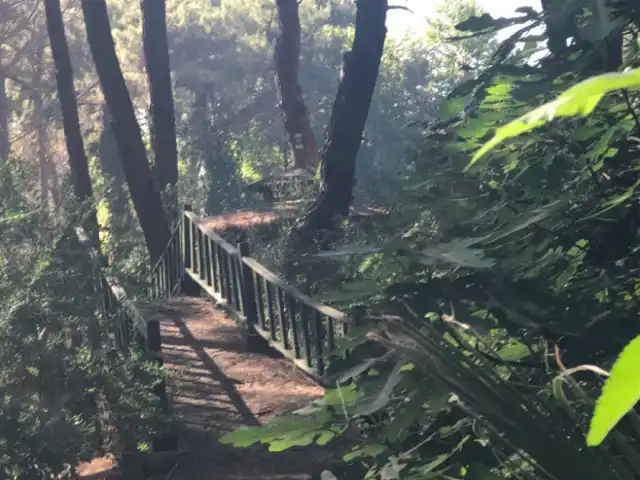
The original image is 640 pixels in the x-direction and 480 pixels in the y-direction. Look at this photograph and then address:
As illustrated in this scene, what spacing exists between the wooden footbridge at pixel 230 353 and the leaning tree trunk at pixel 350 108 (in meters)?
1.40

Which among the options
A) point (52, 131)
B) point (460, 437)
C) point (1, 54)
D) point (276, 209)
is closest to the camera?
point (460, 437)

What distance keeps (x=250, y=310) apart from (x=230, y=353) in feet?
1.54

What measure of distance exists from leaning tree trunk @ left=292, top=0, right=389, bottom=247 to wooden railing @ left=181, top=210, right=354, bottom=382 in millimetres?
1149

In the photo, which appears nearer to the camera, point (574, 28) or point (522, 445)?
point (522, 445)

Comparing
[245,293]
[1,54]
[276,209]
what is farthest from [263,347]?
[1,54]

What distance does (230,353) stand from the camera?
959cm

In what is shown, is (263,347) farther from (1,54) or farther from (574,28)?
(1,54)

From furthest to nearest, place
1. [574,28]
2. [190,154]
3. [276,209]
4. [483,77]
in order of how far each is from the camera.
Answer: [190,154] < [276,209] < [483,77] < [574,28]

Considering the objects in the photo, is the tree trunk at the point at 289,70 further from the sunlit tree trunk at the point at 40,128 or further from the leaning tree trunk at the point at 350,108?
the sunlit tree trunk at the point at 40,128

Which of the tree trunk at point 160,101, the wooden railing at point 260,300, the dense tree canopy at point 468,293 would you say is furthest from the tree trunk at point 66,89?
the dense tree canopy at point 468,293

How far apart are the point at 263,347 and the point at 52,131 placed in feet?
123

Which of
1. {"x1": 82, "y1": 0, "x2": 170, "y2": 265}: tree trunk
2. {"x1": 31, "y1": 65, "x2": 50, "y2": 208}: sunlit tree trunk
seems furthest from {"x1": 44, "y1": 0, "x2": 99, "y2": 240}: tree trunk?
{"x1": 31, "y1": 65, "x2": 50, "y2": 208}: sunlit tree trunk

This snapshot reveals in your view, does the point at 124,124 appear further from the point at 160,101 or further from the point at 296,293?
the point at 296,293

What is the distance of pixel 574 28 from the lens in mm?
1805
